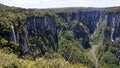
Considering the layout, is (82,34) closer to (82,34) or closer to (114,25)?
(82,34)

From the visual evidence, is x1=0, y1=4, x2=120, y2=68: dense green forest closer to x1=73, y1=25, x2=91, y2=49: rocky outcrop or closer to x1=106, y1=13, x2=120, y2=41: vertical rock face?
x1=73, y1=25, x2=91, y2=49: rocky outcrop

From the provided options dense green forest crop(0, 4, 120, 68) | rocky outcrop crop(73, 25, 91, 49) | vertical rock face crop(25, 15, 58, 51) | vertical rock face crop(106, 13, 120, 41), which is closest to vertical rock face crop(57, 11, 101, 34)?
dense green forest crop(0, 4, 120, 68)

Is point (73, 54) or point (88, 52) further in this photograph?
point (88, 52)

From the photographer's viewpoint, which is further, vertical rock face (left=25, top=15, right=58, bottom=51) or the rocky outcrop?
the rocky outcrop

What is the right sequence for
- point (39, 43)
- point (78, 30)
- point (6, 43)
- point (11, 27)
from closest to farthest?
point (6, 43) → point (11, 27) → point (39, 43) → point (78, 30)

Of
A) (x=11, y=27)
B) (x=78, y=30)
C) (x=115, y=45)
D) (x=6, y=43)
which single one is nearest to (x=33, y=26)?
(x=11, y=27)

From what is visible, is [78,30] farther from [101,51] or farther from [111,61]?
[111,61]

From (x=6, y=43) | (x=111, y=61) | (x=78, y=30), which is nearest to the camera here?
(x=6, y=43)

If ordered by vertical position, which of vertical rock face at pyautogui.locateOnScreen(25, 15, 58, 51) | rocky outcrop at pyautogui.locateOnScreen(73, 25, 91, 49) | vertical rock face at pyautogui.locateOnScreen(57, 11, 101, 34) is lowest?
rocky outcrop at pyautogui.locateOnScreen(73, 25, 91, 49)

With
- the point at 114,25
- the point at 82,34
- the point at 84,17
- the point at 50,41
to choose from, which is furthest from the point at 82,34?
the point at 50,41
